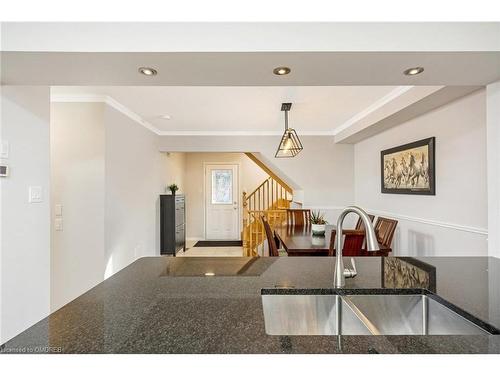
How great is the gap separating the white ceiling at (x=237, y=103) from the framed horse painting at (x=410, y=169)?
0.71 metres

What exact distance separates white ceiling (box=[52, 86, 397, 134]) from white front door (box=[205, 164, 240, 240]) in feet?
8.47

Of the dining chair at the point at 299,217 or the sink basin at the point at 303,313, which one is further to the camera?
the dining chair at the point at 299,217

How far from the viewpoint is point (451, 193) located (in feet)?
8.46

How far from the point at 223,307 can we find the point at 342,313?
1.66 feet

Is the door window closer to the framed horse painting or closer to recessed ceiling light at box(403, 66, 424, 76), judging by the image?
the framed horse painting

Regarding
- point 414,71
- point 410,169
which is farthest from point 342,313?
point 410,169

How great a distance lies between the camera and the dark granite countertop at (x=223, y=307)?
2.16ft

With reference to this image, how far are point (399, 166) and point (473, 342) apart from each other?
3082 mm

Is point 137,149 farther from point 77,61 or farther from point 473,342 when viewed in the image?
point 473,342

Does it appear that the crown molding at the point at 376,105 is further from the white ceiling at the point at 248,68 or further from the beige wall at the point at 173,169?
the beige wall at the point at 173,169

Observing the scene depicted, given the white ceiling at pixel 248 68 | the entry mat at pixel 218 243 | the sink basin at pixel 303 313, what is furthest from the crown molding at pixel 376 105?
the entry mat at pixel 218 243

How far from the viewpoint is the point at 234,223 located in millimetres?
7109

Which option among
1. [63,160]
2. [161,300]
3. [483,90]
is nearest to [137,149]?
[63,160]

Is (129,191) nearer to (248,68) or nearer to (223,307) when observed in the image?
(248,68)
